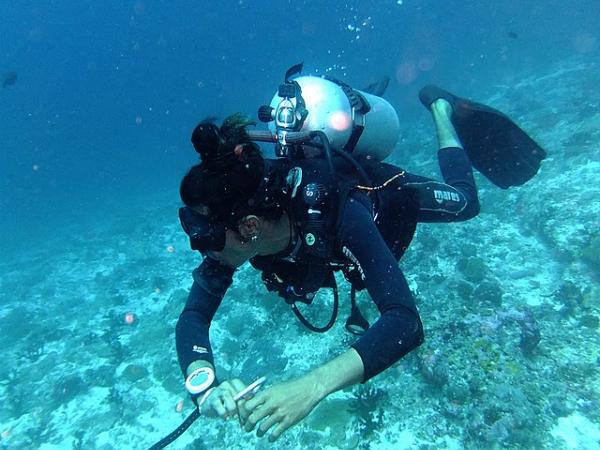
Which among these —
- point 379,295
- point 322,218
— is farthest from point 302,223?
point 379,295

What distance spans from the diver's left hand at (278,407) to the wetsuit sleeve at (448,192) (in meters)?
2.62

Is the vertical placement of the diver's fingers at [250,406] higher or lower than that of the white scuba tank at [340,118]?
lower

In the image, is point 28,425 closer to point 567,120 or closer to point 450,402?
point 450,402

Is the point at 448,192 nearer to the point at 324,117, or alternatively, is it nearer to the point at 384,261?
the point at 324,117

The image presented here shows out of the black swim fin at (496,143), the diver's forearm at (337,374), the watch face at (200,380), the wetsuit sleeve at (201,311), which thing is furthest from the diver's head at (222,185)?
the black swim fin at (496,143)

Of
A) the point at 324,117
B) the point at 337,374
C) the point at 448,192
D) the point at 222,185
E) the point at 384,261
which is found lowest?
the point at 337,374

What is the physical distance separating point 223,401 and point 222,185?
4.43 feet

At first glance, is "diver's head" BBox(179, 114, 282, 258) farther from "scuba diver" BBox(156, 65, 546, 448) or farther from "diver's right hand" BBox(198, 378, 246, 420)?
"diver's right hand" BBox(198, 378, 246, 420)

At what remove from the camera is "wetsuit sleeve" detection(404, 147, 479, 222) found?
13.4ft

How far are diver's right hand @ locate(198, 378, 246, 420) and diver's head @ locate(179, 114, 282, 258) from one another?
0.98m

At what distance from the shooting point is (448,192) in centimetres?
426

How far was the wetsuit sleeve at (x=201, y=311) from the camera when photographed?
9.50ft

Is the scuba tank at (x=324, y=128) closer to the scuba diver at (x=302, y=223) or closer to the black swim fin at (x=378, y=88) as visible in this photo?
the scuba diver at (x=302, y=223)

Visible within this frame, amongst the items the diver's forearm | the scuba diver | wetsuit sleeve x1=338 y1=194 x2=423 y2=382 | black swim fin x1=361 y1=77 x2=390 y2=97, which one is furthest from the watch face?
black swim fin x1=361 y1=77 x2=390 y2=97
